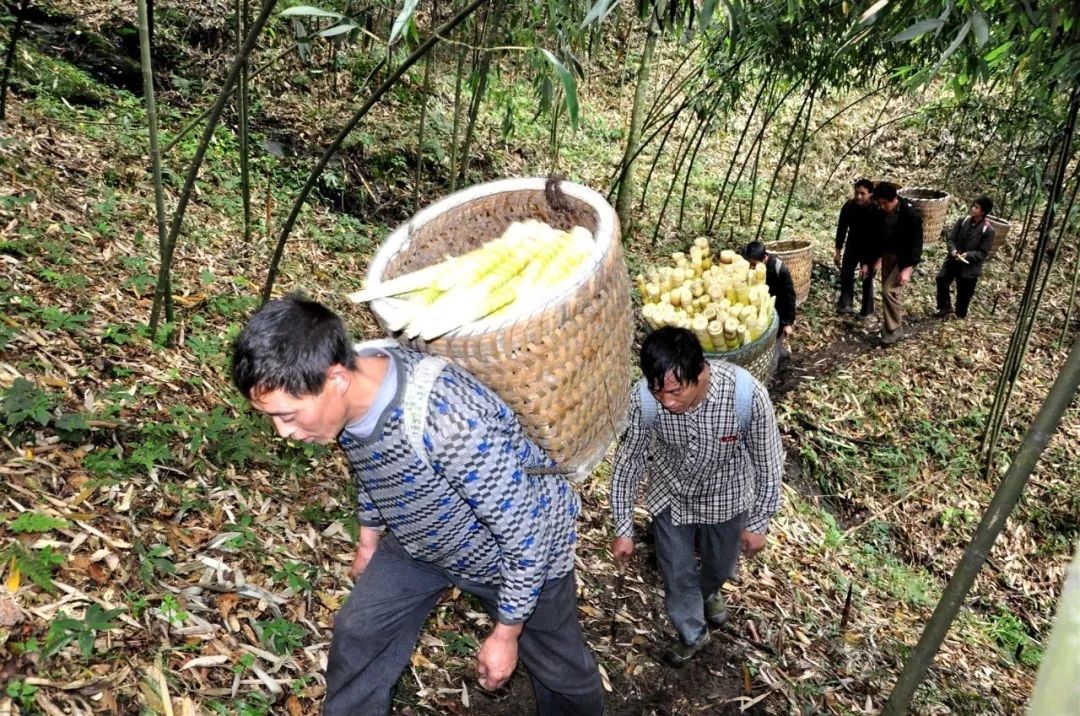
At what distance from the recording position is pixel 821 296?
9.52 meters

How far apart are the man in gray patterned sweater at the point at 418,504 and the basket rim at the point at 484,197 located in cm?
13

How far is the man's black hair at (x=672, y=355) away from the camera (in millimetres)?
2738

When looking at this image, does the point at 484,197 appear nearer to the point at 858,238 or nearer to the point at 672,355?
the point at 672,355

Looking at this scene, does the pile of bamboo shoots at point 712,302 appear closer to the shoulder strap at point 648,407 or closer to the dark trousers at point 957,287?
the shoulder strap at point 648,407

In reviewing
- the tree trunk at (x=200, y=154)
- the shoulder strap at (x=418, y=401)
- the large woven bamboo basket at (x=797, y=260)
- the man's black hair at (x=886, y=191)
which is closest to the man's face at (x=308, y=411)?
the shoulder strap at (x=418, y=401)

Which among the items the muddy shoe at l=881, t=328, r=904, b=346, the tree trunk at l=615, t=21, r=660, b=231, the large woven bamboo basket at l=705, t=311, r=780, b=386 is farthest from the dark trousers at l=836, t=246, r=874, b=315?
the large woven bamboo basket at l=705, t=311, r=780, b=386

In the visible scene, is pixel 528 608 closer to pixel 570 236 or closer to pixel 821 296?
pixel 570 236

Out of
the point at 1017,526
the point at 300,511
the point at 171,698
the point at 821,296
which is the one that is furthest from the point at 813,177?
the point at 171,698

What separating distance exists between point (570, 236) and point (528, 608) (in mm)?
1074

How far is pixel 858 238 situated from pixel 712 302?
4.64m

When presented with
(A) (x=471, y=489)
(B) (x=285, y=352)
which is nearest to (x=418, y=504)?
(A) (x=471, y=489)

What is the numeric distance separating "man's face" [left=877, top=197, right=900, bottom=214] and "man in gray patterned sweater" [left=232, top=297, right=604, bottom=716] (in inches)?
280

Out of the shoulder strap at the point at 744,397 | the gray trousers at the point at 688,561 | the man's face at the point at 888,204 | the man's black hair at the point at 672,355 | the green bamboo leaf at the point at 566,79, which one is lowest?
the gray trousers at the point at 688,561

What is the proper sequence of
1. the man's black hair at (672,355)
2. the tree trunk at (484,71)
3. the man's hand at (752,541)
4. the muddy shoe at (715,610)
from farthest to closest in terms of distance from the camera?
the muddy shoe at (715,610) → the tree trunk at (484,71) → the man's hand at (752,541) → the man's black hair at (672,355)
